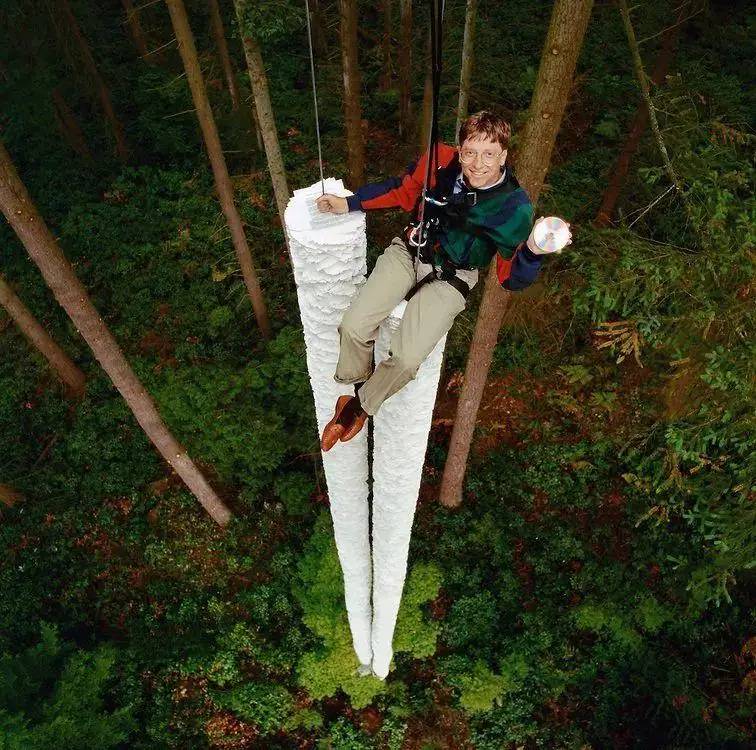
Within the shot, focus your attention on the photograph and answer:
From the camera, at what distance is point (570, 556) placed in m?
8.87

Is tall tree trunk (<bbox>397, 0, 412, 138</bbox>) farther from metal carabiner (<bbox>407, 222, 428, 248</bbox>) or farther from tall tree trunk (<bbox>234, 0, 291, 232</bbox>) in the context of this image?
metal carabiner (<bbox>407, 222, 428, 248</bbox>)

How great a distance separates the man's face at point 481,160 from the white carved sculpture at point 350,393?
0.71 meters

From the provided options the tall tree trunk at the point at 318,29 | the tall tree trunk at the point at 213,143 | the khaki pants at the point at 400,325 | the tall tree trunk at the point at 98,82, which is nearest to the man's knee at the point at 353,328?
the khaki pants at the point at 400,325

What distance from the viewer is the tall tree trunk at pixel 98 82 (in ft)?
36.3

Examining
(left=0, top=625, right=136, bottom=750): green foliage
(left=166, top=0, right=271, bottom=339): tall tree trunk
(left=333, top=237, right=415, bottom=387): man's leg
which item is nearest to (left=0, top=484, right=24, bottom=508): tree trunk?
(left=0, top=625, right=136, bottom=750): green foliage

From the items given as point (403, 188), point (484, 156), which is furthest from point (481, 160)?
point (403, 188)

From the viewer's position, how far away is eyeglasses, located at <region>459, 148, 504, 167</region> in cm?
285

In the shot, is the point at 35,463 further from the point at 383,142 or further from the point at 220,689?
the point at 383,142

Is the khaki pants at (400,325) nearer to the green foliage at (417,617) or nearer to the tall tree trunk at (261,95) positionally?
the tall tree trunk at (261,95)

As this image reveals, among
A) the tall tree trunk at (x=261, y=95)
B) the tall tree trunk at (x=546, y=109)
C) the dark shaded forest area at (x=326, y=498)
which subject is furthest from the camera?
the dark shaded forest area at (x=326, y=498)

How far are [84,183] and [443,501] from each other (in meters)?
11.8

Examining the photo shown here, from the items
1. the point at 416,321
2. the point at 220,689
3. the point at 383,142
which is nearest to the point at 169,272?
the point at 383,142

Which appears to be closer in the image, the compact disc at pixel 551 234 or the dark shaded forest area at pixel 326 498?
the compact disc at pixel 551 234

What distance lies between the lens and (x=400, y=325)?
2.73m
